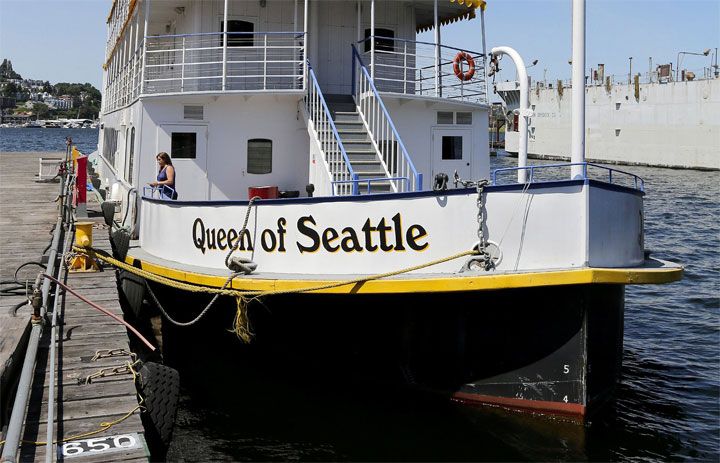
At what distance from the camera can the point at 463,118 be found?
42.4ft

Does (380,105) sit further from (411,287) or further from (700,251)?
(700,251)

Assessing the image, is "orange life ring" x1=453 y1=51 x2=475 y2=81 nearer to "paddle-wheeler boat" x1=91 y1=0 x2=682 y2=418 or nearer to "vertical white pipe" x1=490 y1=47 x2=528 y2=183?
"paddle-wheeler boat" x1=91 y1=0 x2=682 y2=418

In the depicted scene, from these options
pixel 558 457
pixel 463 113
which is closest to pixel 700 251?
pixel 463 113

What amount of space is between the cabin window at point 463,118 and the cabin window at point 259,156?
3154mm

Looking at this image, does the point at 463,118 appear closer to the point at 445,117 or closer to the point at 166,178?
the point at 445,117

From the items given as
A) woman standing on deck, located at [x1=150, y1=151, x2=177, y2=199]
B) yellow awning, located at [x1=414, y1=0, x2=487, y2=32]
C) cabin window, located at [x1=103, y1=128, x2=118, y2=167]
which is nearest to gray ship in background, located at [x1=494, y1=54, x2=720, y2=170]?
cabin window, located at [x1=103, y1=128, x2=118, y2=167]

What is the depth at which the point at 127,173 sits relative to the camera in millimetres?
14852

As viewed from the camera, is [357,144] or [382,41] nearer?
[357,144]

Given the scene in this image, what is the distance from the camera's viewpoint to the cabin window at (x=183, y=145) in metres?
12.0

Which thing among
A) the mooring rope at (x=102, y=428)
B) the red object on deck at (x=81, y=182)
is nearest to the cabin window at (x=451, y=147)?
the mooring rope at (x=102, y=428)

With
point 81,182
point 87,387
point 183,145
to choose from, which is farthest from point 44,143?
point 87,387

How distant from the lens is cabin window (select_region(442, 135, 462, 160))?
42.2ft

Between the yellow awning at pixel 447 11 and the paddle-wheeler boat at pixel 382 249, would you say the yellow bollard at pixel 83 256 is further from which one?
the yellow awning at pixel 447 11

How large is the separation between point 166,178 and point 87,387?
4789 millimetres
